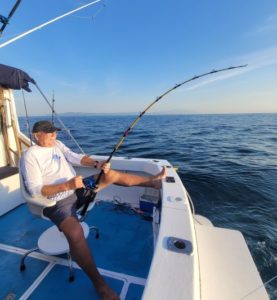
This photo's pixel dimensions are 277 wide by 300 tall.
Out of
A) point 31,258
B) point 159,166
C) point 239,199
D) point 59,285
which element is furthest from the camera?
point 239,199

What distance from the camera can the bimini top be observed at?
2881mm

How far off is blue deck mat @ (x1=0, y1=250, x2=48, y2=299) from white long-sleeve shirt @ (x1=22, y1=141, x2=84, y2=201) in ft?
2.62

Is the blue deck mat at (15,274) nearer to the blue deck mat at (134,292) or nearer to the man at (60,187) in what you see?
the man at (60,187)

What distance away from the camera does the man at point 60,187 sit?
156 cm

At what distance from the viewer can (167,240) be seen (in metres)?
1.22

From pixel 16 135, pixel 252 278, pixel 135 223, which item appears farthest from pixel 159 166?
pixel 16 135

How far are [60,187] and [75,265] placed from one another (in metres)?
0.90

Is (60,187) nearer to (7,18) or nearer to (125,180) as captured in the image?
(125,180)

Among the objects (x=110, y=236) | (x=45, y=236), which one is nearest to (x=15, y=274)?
(x=45, y=236)

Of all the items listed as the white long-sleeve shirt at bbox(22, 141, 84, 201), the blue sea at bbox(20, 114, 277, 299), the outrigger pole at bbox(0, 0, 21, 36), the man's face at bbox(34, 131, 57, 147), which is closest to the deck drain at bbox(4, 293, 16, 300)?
the white long-sleeve shirt at bbox(22, 141, 84, 201)

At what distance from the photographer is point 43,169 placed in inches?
74.0

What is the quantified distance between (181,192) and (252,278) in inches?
32.3

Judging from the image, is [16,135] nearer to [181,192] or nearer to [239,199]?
[181,192]

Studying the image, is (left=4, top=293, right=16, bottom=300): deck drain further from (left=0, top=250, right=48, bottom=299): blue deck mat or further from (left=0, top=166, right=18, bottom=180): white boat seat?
(left=0, top=166, right=18, bottom=180): white boat seat
